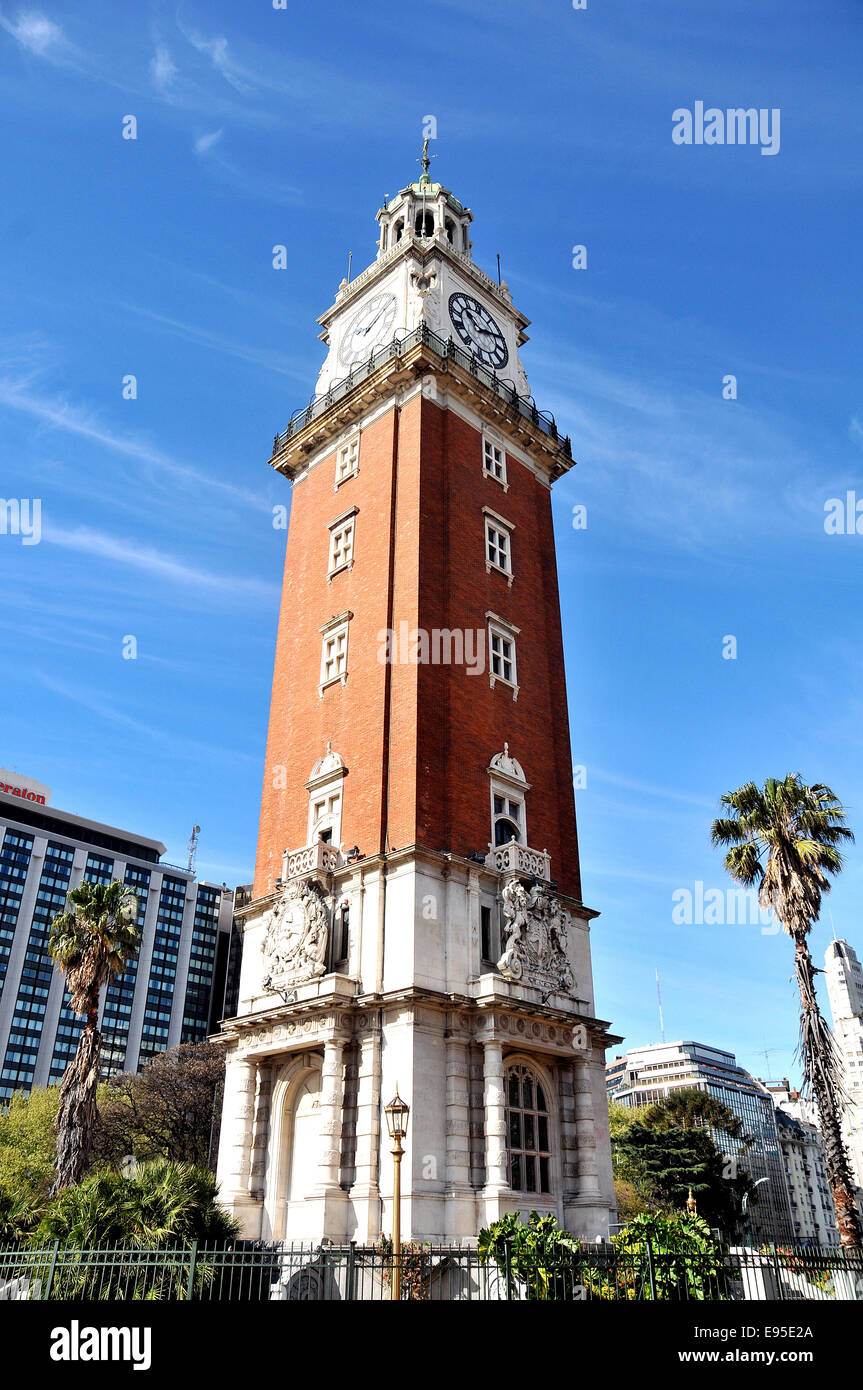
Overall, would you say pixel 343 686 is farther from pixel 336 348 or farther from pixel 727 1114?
pixel 727 1114

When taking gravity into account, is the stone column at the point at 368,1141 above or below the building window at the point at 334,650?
below

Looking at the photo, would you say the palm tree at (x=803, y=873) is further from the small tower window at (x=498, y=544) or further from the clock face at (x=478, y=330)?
the clock face at (x=478, y=330)

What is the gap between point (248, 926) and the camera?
34.5 meters

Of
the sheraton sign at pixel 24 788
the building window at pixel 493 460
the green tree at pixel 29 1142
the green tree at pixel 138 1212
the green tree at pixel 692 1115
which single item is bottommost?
the green tree at pixel 138 1212

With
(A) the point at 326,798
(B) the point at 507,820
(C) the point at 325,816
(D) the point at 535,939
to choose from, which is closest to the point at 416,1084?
(D) the point at 535,939

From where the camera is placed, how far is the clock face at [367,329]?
4412 cm

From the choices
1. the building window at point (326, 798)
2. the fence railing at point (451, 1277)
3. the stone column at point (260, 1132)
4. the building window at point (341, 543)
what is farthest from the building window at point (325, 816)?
the fence railing at point (451, 1277)

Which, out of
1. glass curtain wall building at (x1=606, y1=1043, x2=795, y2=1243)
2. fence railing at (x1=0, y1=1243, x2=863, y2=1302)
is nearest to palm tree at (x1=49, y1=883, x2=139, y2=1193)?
fence railing at (x1=0, y1=1243, x2=863, y2=1302)

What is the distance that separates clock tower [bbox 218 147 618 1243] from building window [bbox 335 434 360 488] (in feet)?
0.41

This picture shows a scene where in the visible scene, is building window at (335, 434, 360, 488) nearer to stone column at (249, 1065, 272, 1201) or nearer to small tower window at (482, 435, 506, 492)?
small tower window at (482, 435, 506, 492)

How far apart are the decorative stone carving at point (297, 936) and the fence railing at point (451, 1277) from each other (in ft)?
28.5

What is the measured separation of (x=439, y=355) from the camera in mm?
39156

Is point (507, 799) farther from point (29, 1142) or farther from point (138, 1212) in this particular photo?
point (29, 1142)
